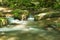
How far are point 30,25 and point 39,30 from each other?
1123 millimetres

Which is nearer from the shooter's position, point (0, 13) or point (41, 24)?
point (41, 24)

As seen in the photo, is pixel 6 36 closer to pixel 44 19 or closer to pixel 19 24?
pixel 19 24

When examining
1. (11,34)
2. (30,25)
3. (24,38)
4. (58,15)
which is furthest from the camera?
(58,15)

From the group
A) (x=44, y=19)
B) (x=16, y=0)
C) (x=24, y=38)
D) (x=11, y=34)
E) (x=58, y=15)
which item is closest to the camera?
(x=24, y=38)

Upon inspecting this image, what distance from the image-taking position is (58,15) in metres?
12.1

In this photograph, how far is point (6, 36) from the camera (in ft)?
27.7

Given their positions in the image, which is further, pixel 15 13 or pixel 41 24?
pixel 15 13

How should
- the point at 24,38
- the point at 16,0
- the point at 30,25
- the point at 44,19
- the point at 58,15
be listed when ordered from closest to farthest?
the point at 24,38 → the point at 30,25 → the point at 44,19 → the point at 58,15 → the point at 16,0

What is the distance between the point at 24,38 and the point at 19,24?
2.49 meters

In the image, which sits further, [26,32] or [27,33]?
[26,32]

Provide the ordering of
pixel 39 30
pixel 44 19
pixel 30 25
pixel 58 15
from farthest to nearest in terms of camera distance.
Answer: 1. pixel 58 15
2. pixel 44 19
3. pixel 30 25
4. pixel 39 30

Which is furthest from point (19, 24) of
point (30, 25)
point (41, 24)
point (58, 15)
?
point (58, 15)

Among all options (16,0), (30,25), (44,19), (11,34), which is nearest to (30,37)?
(11,34)

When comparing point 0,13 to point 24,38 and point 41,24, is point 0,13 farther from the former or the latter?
point 24,38
